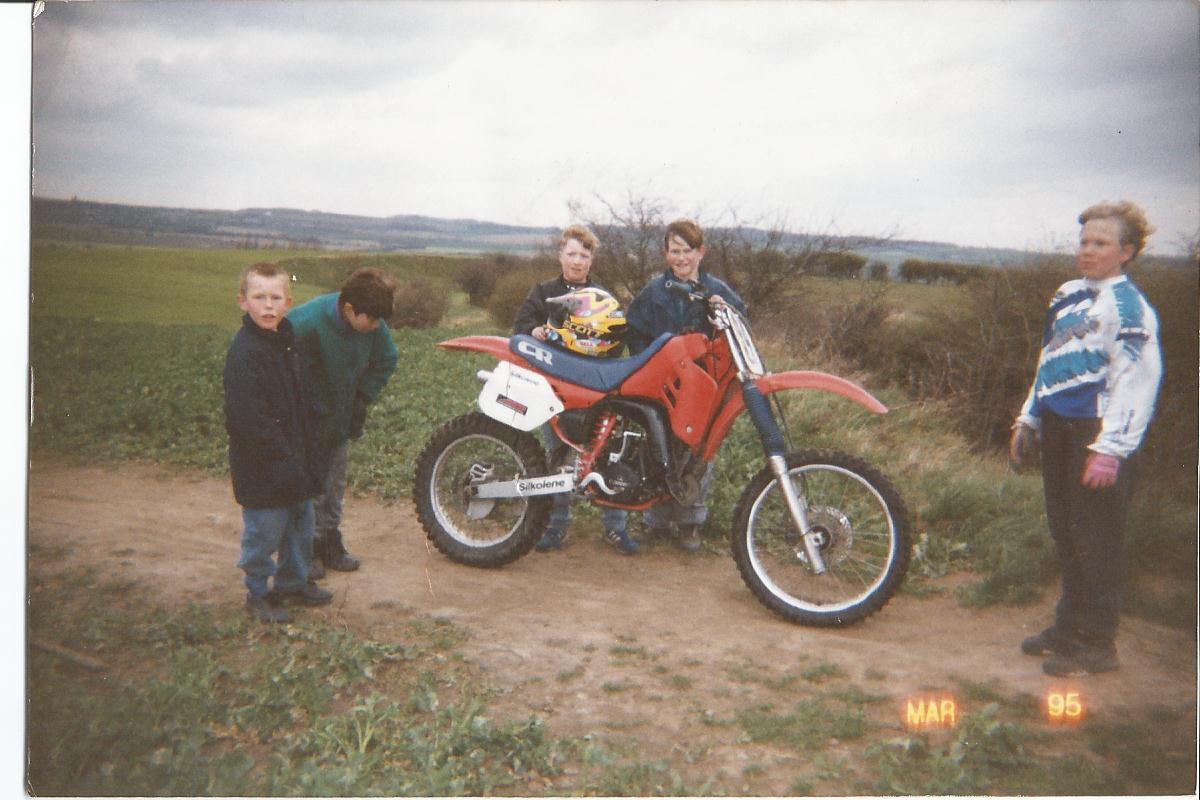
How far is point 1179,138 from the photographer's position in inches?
134

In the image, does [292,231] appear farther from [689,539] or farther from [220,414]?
[689,539]

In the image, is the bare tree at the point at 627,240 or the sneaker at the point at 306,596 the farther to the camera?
the bare tree at the point at 627,240

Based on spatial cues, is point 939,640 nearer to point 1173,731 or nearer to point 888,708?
point 888,708

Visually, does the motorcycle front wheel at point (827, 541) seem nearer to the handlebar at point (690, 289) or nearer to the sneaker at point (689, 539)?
the sneaker at point (689, 539)

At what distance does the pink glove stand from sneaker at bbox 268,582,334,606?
304cm

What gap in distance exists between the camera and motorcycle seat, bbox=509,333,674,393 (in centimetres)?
392

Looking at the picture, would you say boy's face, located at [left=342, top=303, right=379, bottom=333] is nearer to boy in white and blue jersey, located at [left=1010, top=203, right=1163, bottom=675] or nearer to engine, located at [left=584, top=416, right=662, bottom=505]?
engine, located at [left=584, top=416, right=662, bottom=505]

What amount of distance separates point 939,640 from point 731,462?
7.14ft

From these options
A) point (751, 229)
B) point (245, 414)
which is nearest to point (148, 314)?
point (245, 414)

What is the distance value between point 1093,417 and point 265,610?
3.26 metres

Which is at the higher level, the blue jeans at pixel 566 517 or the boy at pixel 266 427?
the boy at pixel 266 427

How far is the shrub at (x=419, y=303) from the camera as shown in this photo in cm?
442

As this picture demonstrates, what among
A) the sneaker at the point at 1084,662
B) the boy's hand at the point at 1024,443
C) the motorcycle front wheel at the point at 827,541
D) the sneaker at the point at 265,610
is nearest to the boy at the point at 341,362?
the sneaker at the point at 265,610

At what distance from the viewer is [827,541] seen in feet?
11.6
